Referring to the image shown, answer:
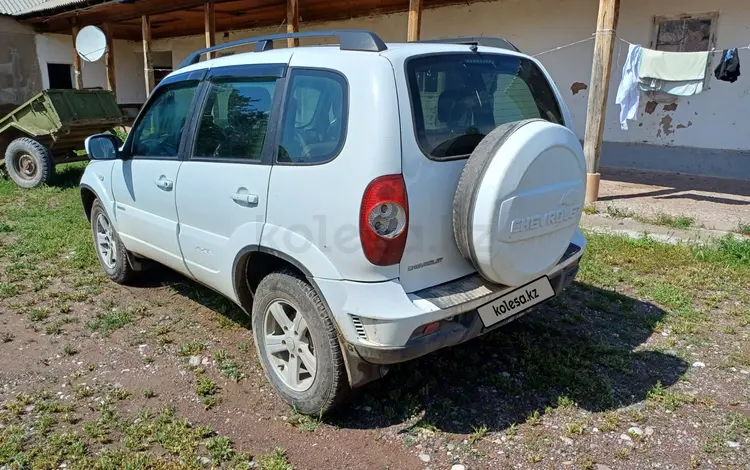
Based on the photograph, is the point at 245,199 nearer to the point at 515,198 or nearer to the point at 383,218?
the point at 383,218

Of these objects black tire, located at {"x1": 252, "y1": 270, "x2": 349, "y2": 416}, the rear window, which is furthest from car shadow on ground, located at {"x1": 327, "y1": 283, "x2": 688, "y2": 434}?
the rear window

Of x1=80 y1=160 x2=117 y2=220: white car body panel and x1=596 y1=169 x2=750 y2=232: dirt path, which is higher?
x1=80 y1=160 x2=117 y2=220: white car body panel

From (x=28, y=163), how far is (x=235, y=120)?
733 centimetres

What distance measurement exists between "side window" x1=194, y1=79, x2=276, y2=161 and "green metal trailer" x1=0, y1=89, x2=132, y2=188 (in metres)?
6.24

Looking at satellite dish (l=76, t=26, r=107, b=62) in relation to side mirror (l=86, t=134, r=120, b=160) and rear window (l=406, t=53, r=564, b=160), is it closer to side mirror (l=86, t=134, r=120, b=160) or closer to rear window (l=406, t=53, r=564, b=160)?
side mirror (l=86, t=134, r=120, b=160)

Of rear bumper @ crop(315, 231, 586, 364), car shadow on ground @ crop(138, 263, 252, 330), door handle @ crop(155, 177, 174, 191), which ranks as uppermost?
door handle @ crop(155, 177, 174, 191)

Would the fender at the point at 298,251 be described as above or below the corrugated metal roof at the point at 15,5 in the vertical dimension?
below

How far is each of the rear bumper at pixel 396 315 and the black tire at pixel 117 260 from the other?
2.52 m

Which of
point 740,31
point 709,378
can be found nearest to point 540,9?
point 740,31

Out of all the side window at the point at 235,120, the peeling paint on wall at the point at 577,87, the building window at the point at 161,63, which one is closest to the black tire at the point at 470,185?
the side window at the point at 235,120

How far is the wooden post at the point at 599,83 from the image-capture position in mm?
6887

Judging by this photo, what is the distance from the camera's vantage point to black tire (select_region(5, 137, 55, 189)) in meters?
8.55

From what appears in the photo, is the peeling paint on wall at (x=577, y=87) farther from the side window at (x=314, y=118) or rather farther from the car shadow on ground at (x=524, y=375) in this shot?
the side window at (x=314, y=118)

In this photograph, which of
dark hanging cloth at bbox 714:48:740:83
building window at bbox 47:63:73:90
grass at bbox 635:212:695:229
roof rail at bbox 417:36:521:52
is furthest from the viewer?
building window at bbox 47:63:73:90
